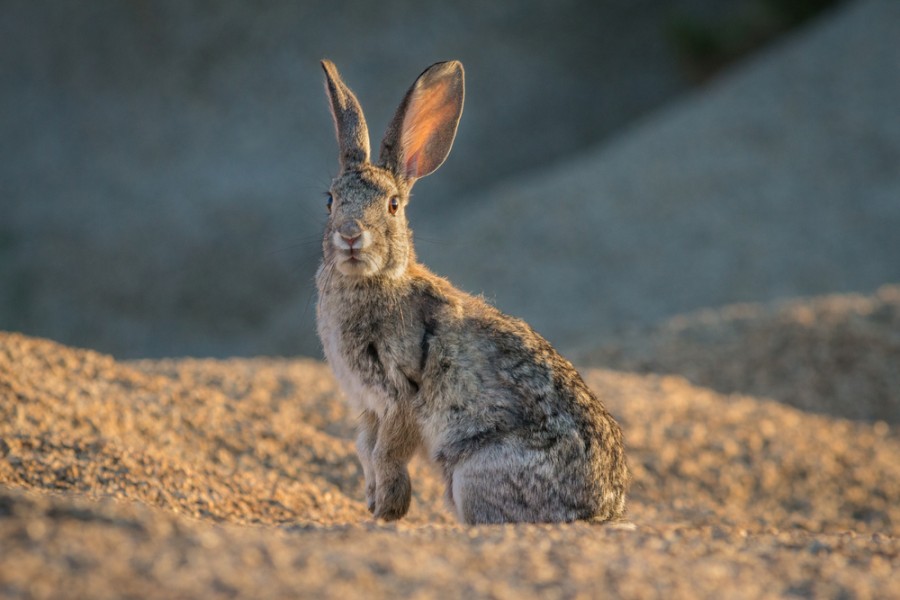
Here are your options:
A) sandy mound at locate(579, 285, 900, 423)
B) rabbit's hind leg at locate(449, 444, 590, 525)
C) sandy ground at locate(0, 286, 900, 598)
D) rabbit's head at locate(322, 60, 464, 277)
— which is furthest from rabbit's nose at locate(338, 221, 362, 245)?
sandy mound at locate(579, 285, 900, 423)

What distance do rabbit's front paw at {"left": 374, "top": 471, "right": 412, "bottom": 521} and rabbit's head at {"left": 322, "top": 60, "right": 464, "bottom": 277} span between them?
A: 102 centimetres

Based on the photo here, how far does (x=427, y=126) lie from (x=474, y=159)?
1360cm

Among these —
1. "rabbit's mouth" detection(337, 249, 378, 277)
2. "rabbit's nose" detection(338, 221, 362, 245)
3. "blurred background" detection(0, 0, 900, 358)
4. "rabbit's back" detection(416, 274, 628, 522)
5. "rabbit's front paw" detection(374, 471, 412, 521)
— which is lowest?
"rabbit's front paw" detection(374, 471, 412, 521)

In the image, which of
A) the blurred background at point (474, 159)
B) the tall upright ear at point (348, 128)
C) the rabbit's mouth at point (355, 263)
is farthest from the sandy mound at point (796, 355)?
the rabbit's mouth at point (355, 263)

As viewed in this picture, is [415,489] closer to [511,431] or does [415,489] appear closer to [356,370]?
[356,370]

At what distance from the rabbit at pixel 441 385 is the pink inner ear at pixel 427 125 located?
147mm

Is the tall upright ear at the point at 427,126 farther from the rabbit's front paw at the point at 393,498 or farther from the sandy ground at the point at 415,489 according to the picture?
the sandy ground at the point at 415,489

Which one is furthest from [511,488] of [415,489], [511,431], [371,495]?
[415,489]

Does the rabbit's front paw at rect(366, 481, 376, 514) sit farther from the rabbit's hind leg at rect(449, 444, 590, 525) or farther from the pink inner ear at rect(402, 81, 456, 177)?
the pink inner ear at rect(402, 81, 456, 177)

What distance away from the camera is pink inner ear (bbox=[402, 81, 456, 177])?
5.77 m

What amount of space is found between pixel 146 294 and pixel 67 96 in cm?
603

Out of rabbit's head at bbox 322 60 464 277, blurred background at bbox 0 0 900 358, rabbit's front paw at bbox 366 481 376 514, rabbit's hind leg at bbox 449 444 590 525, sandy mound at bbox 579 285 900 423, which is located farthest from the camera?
blurred background at bbox 0 0 900 358

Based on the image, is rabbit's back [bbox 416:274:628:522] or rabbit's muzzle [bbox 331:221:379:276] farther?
rabbit's muzzle [bbox 331:221:379:276]

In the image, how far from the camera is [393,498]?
5367mm
